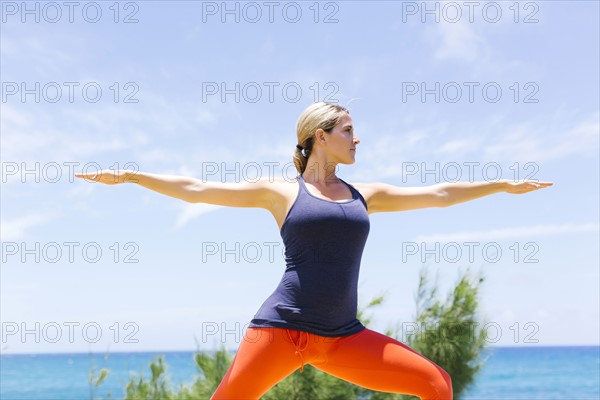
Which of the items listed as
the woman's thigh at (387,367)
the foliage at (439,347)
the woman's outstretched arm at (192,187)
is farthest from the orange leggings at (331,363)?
the foliage at (439,347)

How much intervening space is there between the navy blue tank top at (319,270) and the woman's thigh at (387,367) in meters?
0.09

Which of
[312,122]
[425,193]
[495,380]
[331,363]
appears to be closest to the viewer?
[331,363]

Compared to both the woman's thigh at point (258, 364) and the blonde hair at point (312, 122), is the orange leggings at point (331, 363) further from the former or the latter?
the blonde hair at point (312, 122)

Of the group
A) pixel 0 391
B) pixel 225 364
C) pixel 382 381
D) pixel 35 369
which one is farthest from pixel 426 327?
pixel 35 369

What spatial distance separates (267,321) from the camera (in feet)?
10.6

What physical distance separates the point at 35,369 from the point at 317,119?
185ft

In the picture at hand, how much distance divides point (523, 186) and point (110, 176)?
218 cm

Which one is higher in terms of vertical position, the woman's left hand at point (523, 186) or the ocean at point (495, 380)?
the woman's left hand at point (523, 186)

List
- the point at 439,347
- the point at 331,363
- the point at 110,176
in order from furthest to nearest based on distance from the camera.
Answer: the point at 439,347
the point at 110,176
the point at 331,363

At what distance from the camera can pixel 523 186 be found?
3.95m

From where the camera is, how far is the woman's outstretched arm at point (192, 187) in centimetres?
349

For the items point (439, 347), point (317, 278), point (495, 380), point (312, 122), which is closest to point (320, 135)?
point (312, 122)

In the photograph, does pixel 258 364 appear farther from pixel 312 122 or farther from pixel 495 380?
pixel 495 380

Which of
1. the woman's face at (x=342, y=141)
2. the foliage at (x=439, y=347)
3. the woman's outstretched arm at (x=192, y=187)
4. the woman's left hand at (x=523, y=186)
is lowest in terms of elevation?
the foliage at (x=439, y=347)
